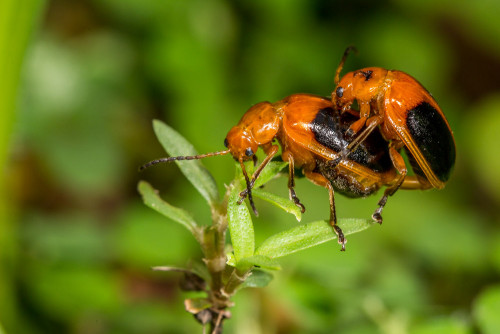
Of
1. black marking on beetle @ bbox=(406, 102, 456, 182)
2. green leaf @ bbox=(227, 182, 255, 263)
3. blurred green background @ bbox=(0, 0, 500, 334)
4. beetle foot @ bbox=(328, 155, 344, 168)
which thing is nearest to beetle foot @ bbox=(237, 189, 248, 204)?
green leaf @ bbox=(227, 182, 255, 263)

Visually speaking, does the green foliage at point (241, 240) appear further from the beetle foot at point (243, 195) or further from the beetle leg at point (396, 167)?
the beetle leg at point (396, 167)

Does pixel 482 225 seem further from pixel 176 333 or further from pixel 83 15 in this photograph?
pixel 83 15

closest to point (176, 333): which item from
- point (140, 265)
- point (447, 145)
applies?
point (140, 265)

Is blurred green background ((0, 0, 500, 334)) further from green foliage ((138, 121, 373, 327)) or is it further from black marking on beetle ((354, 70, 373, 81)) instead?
green foliage ((138, 121, 373, 327))

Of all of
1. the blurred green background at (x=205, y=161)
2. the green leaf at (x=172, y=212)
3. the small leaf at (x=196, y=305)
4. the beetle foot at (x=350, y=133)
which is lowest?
the blurred green background at (x=205, y=161)

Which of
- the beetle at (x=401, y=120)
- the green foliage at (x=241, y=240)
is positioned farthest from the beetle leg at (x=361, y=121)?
the green foliage at (x=241, y=240)

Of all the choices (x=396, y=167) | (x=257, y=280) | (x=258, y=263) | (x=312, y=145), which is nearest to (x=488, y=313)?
(x=396, y=167)
